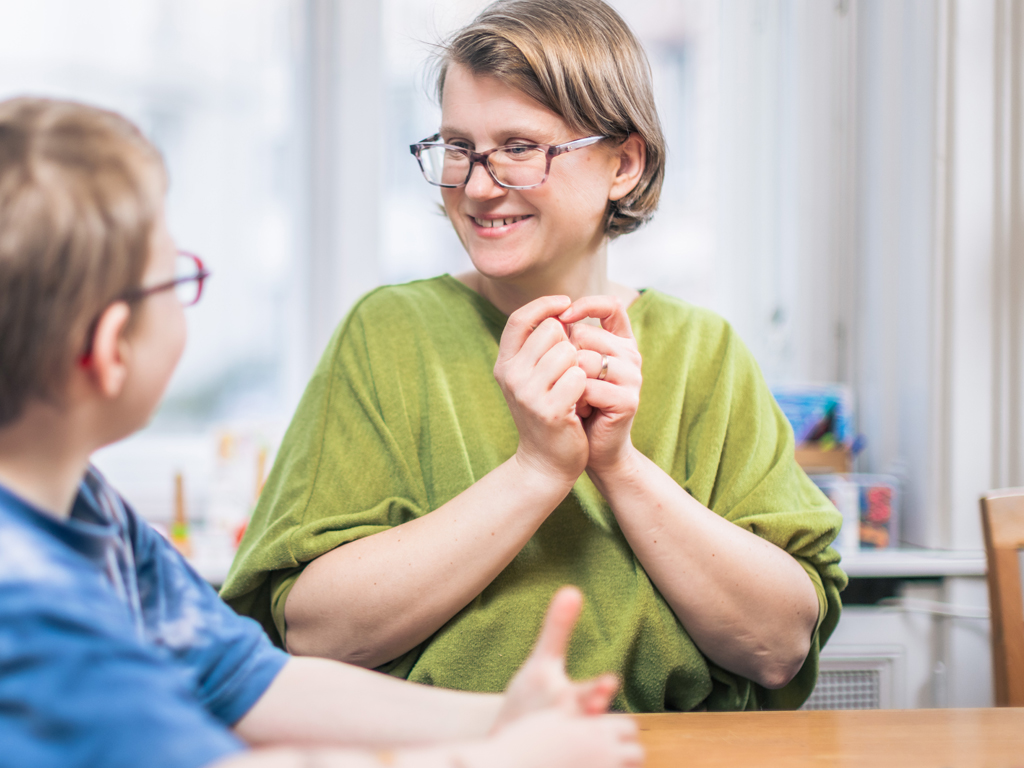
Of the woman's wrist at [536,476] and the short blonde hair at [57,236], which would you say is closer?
the short blonde hair at [57,236]

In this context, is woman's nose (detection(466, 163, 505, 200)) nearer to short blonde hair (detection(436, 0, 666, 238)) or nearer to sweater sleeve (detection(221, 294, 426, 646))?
short blonde hair (detection(436, 0, 666, 238))

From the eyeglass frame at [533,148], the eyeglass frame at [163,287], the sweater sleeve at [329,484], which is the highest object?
the eyeglass frame at [533,148]

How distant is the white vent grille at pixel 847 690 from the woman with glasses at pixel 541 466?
2.07 ft

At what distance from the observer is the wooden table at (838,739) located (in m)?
0.77

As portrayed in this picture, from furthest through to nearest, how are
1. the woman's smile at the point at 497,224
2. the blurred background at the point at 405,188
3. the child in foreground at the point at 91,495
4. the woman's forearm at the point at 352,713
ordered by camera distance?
the blurred background at the point at 405,188 < the woman's smile at the point at 497,224 < the woman's forearm at the point at 352,713 < the child in foreground at the point at 91,495

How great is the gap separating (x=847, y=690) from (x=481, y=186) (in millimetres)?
1332

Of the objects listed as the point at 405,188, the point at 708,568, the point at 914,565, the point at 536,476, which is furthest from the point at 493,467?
the point at 405,188

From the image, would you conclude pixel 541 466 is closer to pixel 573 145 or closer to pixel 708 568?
pixel 708 568

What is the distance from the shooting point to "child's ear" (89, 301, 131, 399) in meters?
0.53

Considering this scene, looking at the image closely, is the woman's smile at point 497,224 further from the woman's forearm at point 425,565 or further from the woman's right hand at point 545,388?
the woman's forearm at point 425,565

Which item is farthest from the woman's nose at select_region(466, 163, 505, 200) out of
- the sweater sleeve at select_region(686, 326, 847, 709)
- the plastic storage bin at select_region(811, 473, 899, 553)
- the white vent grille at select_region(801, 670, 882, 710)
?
the white vent grille at select_region(801, 670, 882, 710)

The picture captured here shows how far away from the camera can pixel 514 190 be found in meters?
1.05

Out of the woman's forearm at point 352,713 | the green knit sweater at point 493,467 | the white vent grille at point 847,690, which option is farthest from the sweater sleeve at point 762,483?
the white vent grille at point 847,690

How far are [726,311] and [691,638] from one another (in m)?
1.26
